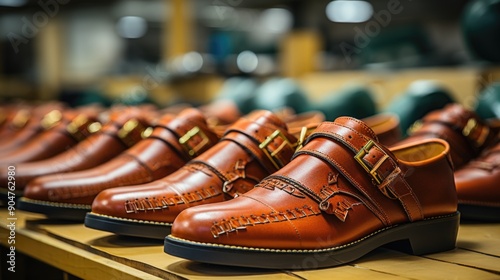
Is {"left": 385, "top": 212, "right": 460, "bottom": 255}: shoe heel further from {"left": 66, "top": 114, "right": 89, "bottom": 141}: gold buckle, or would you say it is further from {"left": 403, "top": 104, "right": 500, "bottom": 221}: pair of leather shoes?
{"left": 66, "top": 114, "right": 89, "bottom": 141}: gold buckle

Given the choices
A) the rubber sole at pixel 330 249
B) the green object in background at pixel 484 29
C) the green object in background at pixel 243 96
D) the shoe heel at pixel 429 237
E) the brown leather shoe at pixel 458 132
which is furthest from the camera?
the green object in background at pixel 243 96

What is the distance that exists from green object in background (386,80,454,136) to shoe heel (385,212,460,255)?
0.89 meters

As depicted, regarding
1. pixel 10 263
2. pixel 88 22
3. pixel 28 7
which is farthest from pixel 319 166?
pixel 88 22

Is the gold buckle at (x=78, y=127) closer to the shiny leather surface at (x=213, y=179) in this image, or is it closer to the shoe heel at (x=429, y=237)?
the shiny leather surface at (x=213, y=179)

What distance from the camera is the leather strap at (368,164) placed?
2.90 ft

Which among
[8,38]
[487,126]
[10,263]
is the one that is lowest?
[10,263]

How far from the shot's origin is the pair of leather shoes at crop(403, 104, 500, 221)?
1.15m

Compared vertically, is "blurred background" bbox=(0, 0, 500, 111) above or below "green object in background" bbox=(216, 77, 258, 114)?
above

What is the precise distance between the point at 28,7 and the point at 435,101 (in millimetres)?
4339

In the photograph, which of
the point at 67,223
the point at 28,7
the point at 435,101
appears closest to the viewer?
the point at 67,223

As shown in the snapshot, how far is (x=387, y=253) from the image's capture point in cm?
95

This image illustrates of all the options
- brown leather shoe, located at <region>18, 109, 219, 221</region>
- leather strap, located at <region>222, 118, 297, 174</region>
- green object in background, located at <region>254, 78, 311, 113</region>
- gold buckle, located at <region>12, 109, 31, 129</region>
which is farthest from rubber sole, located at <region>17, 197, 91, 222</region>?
green object in background, located at <region>254, 78, 311, 113</region>

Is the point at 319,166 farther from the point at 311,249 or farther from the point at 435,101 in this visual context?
the point at 435,101

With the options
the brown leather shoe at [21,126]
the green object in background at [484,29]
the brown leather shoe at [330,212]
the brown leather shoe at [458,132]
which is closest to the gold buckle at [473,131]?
the brown leather shoe at [458,132]
